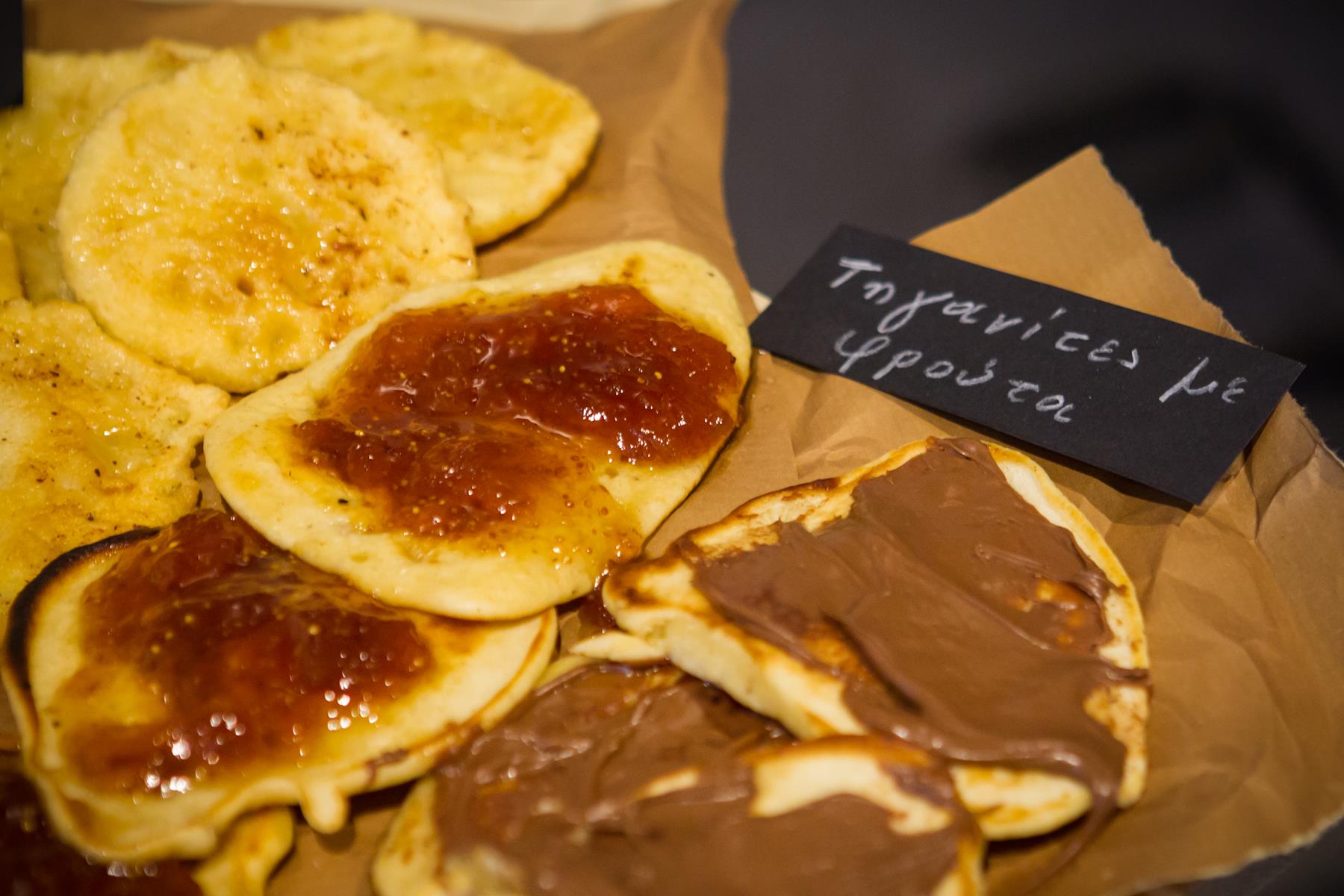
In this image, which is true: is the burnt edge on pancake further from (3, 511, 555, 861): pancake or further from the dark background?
the dark background

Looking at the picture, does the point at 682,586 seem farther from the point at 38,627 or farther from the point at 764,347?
the point at 38,627

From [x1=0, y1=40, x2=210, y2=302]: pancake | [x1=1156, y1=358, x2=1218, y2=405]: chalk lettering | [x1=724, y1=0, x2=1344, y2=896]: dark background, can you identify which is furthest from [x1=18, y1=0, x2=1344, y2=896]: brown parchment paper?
[x1=0, y1=40, x2=210, y2=302]: pancake

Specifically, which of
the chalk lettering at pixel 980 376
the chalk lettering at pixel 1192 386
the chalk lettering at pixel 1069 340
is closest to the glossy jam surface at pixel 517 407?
the chalk lettering at pixel 980 376

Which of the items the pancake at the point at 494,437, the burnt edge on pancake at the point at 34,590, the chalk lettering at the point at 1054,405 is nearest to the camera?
the burnt edge on pancake at the point at 34,590

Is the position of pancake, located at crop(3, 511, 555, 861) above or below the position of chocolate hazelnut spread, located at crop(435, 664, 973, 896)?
below

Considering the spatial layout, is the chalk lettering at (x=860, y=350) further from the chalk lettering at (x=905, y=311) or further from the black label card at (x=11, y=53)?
the black label card at (x=11, y=53)

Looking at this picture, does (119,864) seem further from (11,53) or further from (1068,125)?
(1068,125)

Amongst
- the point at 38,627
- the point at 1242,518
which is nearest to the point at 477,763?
the point at 38,627
